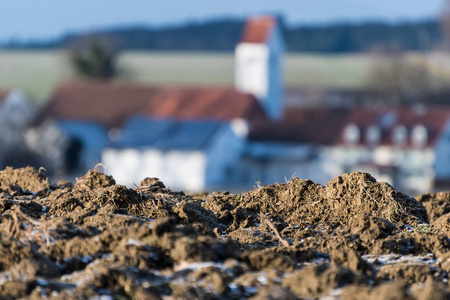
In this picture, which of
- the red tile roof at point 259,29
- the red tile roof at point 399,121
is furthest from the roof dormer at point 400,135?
the red tile roof at point 259,29

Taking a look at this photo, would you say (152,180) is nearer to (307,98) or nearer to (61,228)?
(61,228)

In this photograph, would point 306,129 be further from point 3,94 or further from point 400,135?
point 3,94

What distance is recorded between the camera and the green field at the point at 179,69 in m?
119

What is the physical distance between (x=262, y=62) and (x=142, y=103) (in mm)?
15240

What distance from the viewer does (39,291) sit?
14.4 feet

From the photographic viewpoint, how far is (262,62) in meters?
102

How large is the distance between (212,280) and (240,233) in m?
1.37

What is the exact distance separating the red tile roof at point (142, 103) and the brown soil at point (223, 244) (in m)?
84.4

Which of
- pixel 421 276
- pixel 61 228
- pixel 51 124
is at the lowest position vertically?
pixel 421 276

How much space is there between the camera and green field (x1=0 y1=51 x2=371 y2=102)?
118562 mm

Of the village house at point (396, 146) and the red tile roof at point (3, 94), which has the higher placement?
the red tile roof at point (3, 94)

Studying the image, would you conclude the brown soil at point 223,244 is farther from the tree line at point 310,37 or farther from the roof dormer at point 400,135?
the tree line at point 310,37

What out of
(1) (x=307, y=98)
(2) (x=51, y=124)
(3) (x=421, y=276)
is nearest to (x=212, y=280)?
(3) (x=421, y=276)

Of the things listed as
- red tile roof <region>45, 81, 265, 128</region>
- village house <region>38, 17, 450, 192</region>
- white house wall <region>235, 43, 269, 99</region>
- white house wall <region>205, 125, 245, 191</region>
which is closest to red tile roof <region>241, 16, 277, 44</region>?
village house <region>38, 17, 450, 192</region>
